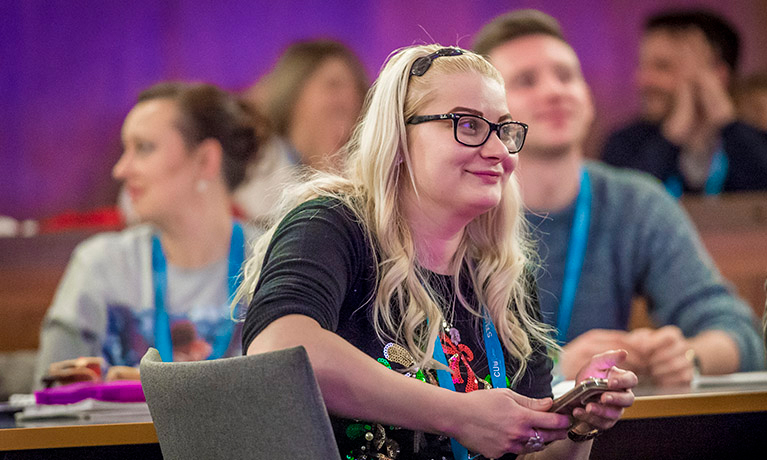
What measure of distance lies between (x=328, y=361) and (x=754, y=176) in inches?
134

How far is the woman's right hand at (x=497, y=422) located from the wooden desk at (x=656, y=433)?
1.51 feet

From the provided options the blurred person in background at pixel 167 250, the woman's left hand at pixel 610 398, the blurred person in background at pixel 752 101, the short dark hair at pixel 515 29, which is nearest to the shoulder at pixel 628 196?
the short dark hair at pixel 515 29

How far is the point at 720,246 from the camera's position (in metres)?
3.98

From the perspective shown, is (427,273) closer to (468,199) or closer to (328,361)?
(468,199)

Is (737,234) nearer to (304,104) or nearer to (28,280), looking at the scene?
(304,104)

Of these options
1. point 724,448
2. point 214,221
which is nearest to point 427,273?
point 724,448

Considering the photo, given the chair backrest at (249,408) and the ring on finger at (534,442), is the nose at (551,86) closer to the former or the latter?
the ring on finger at (534,442)

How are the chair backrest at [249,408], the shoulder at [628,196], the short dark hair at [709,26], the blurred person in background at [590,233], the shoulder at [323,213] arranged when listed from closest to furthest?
the chair backrest at [249,408] → the shoulder at [323,213] → the blurred person in background at [590,233] → the shoulder at [628,196] → the short dark hair at [709,26]

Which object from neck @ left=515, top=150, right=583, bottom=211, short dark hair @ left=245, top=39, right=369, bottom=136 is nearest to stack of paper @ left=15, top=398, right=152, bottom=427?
neck @ left=515, top=150, right=583, bottom=211

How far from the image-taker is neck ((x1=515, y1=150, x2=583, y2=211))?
311 cm

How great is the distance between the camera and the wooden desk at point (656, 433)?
4.99ft

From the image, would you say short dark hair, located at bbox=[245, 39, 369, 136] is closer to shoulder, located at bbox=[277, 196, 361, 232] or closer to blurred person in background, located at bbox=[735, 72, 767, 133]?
blurred person in background, located at bbox=[735, 72, 767, 133]

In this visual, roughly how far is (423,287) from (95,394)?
0.76 meters

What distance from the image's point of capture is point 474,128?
57.8 inches
